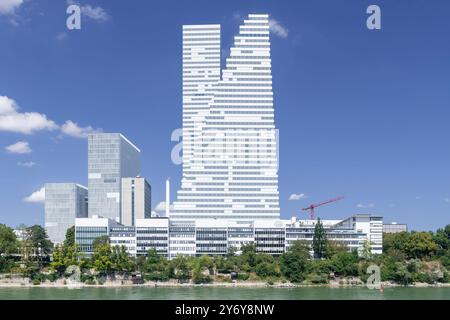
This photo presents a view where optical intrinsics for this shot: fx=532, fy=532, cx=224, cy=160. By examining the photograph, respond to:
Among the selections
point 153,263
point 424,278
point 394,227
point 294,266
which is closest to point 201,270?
point 153,263

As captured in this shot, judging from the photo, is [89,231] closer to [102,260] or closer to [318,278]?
[102,260]

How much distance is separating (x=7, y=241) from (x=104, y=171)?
18172 millimetres

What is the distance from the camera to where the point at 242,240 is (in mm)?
43719

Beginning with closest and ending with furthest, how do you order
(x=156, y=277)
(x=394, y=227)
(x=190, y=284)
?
(x=190, y=284), (x=156, y=277), (x=394, y=227)

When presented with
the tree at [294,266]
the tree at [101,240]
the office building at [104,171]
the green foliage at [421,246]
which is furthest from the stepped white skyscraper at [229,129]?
the tree at [294,266]

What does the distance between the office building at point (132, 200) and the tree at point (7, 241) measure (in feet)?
54.1

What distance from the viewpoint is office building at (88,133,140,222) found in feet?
174

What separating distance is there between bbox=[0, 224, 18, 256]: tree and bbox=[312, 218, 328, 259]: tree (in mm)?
21449

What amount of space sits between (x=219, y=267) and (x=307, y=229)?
35.6 ft

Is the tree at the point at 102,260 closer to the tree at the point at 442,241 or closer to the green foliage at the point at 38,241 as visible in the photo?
the green foliage at the point at 38,241

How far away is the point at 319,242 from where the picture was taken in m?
39.9

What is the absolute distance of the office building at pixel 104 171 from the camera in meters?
53.1

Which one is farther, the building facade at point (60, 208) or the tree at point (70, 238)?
the building facade at point (60, 208)
